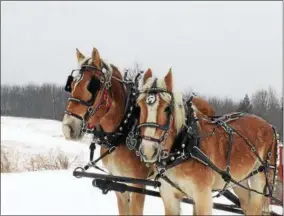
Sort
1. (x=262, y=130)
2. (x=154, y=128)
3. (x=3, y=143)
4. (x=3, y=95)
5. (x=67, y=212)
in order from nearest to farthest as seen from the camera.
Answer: (x=154, y=128)
(x=262, y=130)
(x=67, y=212)
(x=3, y=143)
(x=3, y=95)

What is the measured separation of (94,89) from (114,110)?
0.37 metres

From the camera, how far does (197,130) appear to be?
275 centimetres

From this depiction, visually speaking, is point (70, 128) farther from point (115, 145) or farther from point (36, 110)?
point (36, 110)

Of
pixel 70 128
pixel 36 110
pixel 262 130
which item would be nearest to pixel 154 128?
pixel 70 128

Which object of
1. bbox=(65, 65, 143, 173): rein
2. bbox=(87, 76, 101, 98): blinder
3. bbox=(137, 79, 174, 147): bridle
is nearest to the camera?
bbox=(137, 79, 174, 147): bridle

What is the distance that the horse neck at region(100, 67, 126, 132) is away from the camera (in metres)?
3.17

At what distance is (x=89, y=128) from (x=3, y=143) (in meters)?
5.04

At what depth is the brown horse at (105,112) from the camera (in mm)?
2719

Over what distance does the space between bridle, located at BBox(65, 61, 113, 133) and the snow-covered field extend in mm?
1570

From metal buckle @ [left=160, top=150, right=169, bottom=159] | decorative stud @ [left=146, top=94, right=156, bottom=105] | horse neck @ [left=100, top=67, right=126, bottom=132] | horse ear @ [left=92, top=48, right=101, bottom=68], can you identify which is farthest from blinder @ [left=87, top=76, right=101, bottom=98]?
metal buckle @ [left=160, top=150, right=169, bottom=159]

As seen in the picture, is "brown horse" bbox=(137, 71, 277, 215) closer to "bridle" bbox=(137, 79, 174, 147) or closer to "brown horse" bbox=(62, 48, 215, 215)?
"bridle" bbox=(137, 79, 174, 147)


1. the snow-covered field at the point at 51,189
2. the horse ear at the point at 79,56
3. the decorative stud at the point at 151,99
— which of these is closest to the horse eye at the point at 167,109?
the decorative stud at the point at 151,99

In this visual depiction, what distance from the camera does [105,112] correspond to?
10.1 ft

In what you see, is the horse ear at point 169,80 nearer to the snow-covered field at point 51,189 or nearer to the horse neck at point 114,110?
the horse neck at point 114,110
